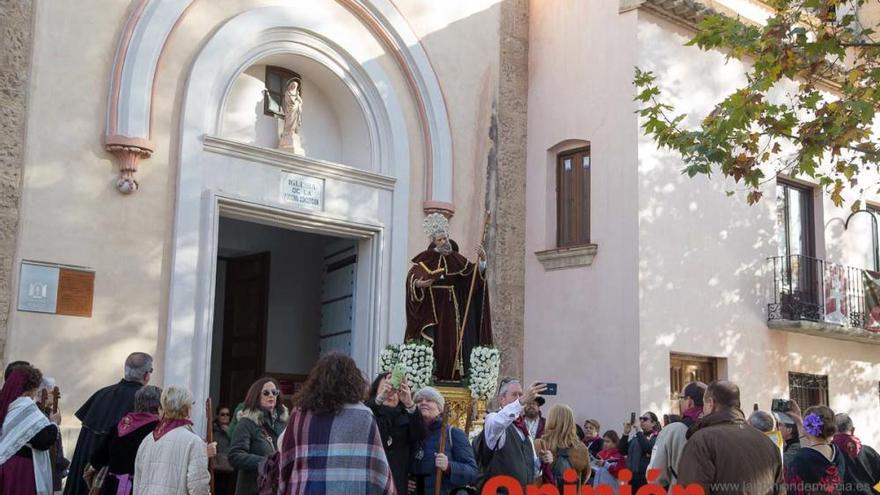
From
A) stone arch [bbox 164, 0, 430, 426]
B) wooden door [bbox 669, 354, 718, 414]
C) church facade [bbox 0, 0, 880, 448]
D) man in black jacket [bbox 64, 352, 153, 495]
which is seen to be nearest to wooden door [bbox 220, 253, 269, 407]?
church facade [bbox 0, 0, 880, 448]

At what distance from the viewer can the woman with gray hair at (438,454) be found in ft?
23.0

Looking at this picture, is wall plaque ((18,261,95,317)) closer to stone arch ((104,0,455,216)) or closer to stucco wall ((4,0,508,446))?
stucco wall ((4,0,508,446))

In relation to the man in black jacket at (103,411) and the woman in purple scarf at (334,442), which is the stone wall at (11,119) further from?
the woman in purple scarf at (334,442)

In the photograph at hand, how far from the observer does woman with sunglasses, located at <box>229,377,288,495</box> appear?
7.79m

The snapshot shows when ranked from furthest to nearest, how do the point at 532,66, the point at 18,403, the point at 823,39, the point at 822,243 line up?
1. the point at 822,243
2. the point at 532,66
3. the point at 823,39
4. the point at 18,403

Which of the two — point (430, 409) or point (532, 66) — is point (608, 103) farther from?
point (430, 409)

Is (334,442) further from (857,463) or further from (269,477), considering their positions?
(857,463)

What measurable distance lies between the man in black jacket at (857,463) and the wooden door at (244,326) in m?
10.6

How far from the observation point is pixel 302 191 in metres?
14.4

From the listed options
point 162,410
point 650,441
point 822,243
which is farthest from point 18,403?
point 822,243

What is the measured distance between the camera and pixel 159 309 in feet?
41.8

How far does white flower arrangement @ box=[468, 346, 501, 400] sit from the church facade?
3828 millimetres

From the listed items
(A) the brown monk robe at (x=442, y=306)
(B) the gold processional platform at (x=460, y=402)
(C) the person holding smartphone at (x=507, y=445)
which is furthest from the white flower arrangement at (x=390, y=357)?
(C) the person holding smartphone at (x=507, y=445)

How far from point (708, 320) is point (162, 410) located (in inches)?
430
